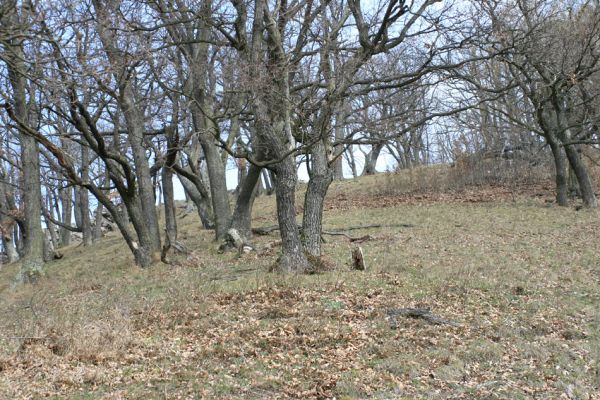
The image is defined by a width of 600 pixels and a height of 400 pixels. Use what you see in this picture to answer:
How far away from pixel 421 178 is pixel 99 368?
2223cm

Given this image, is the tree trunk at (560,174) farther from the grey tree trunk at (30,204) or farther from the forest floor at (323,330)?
the grey tree trunk at (30,204)

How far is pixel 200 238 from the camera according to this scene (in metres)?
19.0

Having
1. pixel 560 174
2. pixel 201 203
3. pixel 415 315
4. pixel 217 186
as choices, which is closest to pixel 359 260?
pixel 415 315

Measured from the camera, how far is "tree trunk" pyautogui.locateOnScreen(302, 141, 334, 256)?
11.6 m

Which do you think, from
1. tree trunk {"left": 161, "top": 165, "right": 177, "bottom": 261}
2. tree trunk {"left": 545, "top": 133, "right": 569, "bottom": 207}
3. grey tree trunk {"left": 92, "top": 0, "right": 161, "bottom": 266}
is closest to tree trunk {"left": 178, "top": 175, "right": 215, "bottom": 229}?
tree trunk {"left": 161, "top": 165, "right": 177, "bottom": 261}

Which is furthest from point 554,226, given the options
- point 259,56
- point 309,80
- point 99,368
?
point 99,368

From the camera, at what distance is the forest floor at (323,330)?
570 centimetres

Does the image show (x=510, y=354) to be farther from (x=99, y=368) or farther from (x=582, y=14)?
(x=582, y=14)

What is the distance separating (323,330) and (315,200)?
486cm

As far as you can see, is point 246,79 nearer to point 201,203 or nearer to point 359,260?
point 359,260

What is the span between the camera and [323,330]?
7.21 m

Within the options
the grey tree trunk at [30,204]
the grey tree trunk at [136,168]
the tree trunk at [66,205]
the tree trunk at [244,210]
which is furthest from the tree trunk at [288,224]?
the tree trunk at [66,205]

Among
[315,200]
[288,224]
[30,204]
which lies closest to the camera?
[288,224]

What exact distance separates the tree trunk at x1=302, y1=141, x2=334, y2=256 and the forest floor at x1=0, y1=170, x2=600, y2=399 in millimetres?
548
